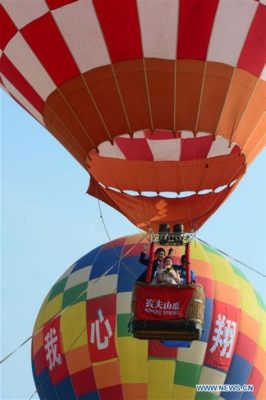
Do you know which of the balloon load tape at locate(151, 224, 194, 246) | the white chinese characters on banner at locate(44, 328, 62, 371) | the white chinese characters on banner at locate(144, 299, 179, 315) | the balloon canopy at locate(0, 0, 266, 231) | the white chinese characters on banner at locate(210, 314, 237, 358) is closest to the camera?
the white chinese characters on banner at locate(144, 299, 179, 315)

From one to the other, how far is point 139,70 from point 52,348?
572 centimetres

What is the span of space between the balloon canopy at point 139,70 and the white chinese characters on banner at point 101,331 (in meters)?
3.74

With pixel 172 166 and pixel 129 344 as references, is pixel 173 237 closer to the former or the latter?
pixel 172 166

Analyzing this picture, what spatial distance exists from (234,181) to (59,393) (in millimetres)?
4823

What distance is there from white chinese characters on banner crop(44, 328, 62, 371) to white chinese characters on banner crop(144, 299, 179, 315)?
5140mm

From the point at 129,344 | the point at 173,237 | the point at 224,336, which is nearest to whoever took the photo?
the point at 173,237

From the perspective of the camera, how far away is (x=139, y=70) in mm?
10742

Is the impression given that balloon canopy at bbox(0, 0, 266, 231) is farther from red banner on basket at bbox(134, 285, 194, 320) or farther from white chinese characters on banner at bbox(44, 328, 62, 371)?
white chinese characters on banner at bbox(44, 328, 62, 371)

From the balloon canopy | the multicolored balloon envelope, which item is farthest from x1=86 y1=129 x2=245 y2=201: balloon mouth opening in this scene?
the multicolored balloon envelope

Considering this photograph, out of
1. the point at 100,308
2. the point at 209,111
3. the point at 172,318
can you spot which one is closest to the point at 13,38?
the point at 209,111

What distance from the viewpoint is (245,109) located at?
11062 mm

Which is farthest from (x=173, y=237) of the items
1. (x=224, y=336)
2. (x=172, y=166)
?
(x=224, y=336)

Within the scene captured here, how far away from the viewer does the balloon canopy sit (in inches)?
421

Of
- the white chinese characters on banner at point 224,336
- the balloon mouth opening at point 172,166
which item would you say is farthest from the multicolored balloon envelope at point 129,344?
the balloon mouth opening at point 172,166
